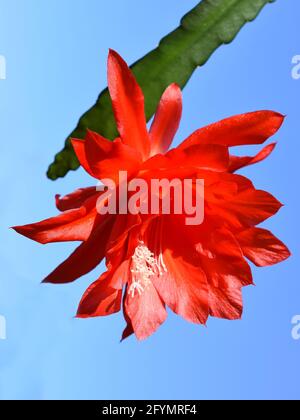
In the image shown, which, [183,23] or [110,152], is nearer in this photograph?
[110,152]

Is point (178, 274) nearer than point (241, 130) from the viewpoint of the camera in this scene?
No

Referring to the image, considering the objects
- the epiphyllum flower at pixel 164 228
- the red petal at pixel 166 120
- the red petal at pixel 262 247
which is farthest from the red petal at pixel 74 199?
the red petal at pixel 262 247

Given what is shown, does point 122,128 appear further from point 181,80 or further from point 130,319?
point 130,319

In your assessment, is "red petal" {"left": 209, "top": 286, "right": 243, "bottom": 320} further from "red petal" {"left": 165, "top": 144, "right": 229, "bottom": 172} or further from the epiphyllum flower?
"red petal" {"left": 165, "top": 144, "right": 229, "bottom": 172}

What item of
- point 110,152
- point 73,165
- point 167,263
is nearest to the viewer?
point 110,152

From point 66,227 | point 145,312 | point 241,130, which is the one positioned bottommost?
point 145,312

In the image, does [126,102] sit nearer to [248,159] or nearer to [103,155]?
[103,155]

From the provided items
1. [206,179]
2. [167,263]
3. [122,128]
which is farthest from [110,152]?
[167,263]

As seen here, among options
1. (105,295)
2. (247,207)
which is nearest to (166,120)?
(247,207)
